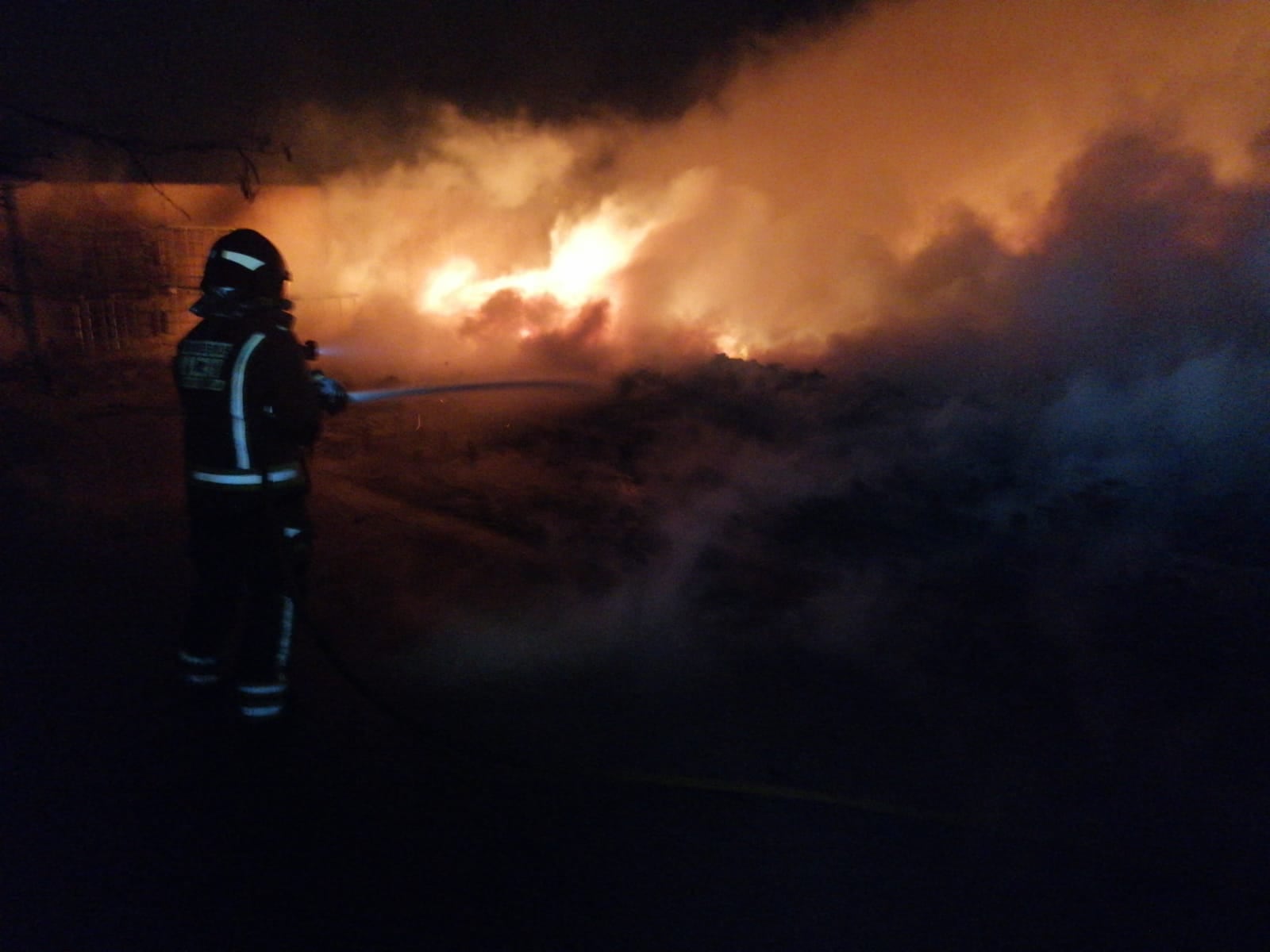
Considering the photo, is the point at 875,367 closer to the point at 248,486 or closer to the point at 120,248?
the point at 248,486

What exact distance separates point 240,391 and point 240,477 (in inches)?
13.0

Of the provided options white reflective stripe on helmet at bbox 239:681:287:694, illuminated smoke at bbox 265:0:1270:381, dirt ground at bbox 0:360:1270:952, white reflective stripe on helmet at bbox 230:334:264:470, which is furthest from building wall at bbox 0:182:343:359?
white reflective stripe on helmet at bbox 239:681:287:694

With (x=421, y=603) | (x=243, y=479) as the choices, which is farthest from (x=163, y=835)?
(x=421, y=603)

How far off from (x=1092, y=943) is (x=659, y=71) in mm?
12616

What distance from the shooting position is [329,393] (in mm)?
3393

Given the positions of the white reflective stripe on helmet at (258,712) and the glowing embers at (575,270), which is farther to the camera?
the glowing embers at (575,270)

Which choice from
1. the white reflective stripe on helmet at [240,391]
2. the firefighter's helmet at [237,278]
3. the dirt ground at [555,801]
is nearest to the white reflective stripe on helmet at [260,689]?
the dirt ground at [555,801]

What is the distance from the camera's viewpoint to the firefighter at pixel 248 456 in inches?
122

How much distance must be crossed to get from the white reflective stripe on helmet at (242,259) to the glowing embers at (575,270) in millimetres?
9251

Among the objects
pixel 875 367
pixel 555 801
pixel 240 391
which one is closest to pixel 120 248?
pixel 875 367

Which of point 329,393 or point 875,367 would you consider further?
point 875,367

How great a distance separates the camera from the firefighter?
309 cm

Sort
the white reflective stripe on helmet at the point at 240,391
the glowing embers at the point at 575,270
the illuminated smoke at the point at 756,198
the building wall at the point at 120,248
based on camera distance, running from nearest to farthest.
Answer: the white reflective stripe on helmet at the point at 240,391 → the illuminated smoke at the point at 756,198 → the building wall at the point at 120,248 → the glowing embers at the point at 575,270

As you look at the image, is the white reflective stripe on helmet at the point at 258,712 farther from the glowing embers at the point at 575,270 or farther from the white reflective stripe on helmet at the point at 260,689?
the glowing embers at the point at 575,270
